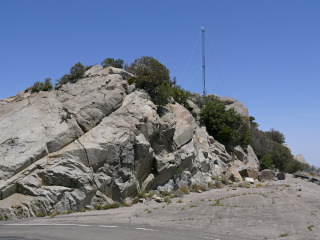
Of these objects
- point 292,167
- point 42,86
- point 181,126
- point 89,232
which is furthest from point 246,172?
point 89,232

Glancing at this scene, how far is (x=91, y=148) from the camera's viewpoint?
2481cm

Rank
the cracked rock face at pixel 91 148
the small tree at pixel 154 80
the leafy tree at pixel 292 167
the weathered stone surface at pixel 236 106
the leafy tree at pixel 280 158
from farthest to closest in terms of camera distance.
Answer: the leafy tree at pixel 292 167 → the leafy tree at pixel 280 158 → the weathered stone surface at pixel 236 106 → the small tree at pixel 154 80 → the cracked rock face at pixel 91 148


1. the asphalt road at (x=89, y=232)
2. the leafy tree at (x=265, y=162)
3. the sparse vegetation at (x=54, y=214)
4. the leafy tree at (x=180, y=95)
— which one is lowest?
the asphalt road at (x=89, y=232)

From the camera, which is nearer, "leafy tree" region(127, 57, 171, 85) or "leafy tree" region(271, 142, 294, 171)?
"leafy tree" region(127, 57, 171, 85)

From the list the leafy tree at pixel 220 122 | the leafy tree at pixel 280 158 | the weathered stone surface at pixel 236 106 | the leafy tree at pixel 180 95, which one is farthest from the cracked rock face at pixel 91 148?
the leafy tree at pixel 280 158

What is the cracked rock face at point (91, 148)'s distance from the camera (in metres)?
21.9

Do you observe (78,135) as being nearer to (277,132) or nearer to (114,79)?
(114,79)

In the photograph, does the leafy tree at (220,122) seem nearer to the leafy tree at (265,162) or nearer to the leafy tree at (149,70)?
the leafy tree at (149,70)

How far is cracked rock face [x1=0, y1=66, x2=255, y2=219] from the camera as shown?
71.8ft

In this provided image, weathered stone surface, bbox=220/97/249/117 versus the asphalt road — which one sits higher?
weathered stone surface, bbox=220/97/249/117

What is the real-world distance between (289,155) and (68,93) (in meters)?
36.0

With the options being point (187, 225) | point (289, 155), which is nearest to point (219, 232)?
point (187, 225)

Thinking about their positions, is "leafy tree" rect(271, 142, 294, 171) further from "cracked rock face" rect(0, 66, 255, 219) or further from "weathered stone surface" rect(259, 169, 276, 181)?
"cracked rock face" rect(0, 66, 255, 219)

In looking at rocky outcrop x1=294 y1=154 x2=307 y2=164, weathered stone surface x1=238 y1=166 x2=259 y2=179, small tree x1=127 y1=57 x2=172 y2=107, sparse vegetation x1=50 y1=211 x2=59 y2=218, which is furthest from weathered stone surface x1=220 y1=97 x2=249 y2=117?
rocky outcrop x1=294 y1=154 x2=307 y2=164
